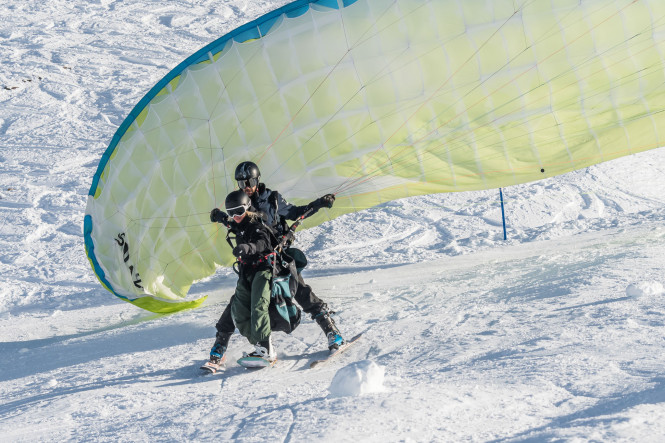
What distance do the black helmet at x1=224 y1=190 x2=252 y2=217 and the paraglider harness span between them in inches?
8.0

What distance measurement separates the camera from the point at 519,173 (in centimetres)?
523

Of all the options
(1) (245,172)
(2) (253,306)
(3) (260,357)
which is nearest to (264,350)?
(3) (260,357)

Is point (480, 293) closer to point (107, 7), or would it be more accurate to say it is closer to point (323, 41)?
point (323, 41)

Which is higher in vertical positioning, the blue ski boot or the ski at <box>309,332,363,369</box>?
the blue ski boot

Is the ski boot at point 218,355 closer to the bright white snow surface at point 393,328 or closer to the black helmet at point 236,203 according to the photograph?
the bright white snow surface at point 393,328

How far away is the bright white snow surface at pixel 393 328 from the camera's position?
2.83 metres

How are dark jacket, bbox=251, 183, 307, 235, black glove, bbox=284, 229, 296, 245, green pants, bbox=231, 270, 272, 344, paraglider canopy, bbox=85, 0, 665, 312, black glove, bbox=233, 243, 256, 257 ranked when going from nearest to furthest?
black glove, bbox=233, 243, 256, 257
green pants, bbox=231, 270, 272, 344
black glove, bbox=284, 229, 296, 245
dark jacket, bbox=251, 183, 307, 235
paraglider canopy, bbox=85, 0, 665, 312

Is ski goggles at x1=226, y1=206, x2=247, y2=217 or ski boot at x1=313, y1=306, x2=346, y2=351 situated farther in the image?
ski boot at x1=313, y1=306, x2=346, y2=351

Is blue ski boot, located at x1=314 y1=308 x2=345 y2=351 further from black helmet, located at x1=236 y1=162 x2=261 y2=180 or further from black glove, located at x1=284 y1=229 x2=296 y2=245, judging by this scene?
black helmet, located at x1=236 y1=162 x2=261 y2=180

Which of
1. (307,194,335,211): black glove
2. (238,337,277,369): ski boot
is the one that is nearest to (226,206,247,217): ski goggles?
(307,194,335,211): black glove

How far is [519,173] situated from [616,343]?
213 cm

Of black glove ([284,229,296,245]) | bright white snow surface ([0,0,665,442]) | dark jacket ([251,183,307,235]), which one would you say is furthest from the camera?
dark jacket ([251,183,307,235])

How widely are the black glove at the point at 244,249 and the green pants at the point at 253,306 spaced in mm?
181

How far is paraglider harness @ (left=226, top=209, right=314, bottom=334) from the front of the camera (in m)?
4.24
